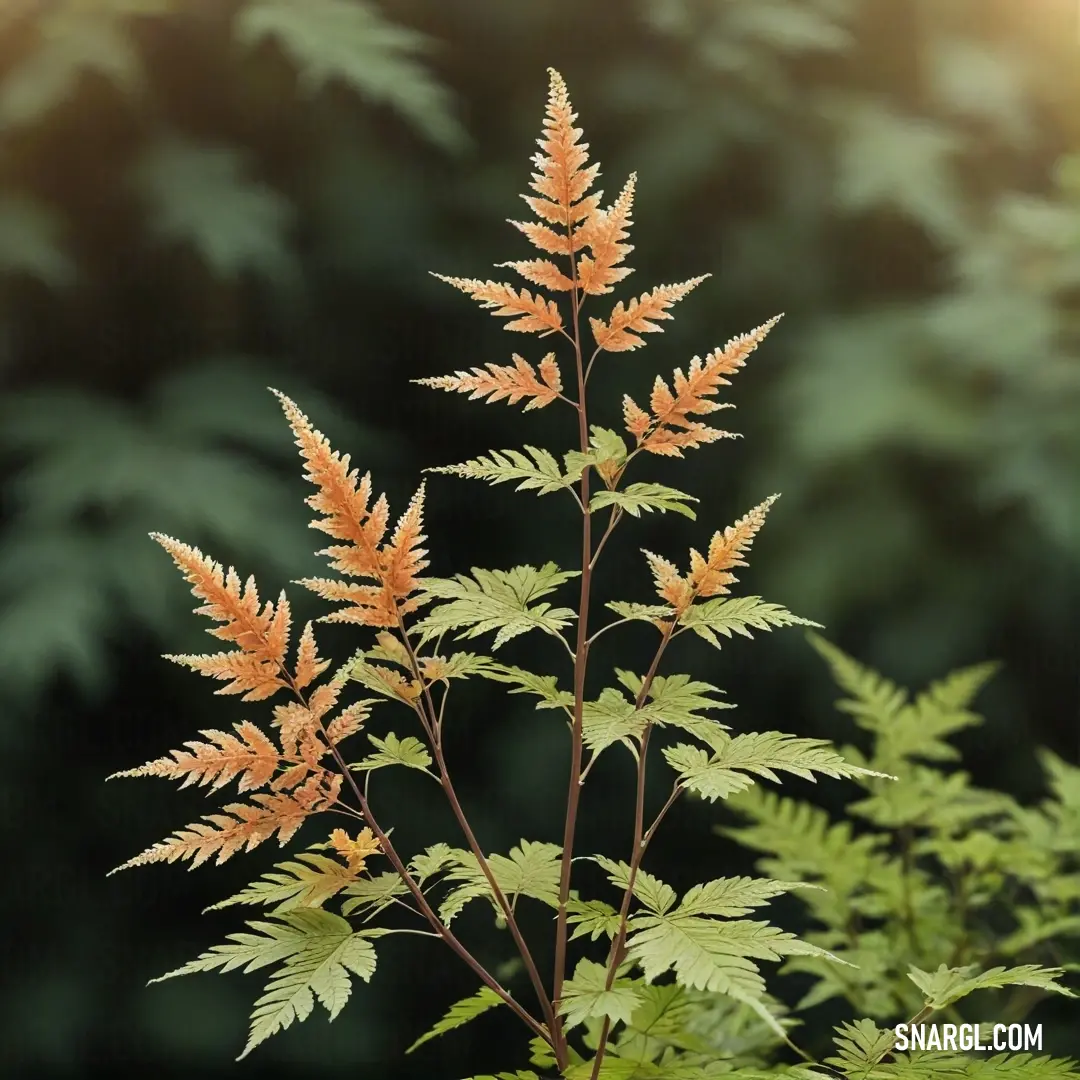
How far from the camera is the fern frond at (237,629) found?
528 mm

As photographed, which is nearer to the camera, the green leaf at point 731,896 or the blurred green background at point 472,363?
the green leaf at point 731,896

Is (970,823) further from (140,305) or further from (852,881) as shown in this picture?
(140,305)

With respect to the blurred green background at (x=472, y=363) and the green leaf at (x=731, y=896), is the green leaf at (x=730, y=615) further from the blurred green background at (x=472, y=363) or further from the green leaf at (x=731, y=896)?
the blurred green background at (x=472, y=363)

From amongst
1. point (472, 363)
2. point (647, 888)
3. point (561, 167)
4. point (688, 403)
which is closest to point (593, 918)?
point (647, 888)

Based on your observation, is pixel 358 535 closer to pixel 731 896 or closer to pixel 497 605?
pixel 497 605

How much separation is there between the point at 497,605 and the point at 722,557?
4.3 inches

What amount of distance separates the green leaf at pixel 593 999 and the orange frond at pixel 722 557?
19 centimetres

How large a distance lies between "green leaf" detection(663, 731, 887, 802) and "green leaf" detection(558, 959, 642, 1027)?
0.33 feet

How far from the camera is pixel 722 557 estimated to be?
0.58 meters

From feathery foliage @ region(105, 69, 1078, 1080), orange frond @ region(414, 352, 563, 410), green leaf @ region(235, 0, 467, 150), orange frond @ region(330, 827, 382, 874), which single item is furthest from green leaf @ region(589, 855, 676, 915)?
green leaf @ region(235, 0, 467, 150)

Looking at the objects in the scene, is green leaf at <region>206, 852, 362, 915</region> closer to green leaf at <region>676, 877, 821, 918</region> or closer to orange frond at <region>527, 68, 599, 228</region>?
green leaf at <region>676, 877, 821, 918</region>

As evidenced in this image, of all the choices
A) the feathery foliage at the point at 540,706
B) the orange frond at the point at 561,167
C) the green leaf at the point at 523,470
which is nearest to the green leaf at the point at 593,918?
the feathery foliage at the point at 540,706

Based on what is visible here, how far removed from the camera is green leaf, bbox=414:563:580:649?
1.84ft

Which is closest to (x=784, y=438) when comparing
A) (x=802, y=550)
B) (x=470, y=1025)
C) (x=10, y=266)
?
(x=802, y=550)
